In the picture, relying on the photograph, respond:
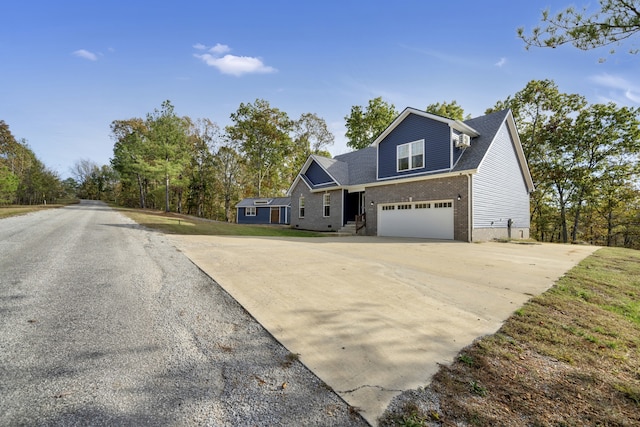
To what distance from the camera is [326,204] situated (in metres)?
19.7

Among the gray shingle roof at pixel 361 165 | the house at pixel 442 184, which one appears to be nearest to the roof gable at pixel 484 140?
the house at pixel 442 184

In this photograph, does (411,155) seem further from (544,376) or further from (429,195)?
(544,376)

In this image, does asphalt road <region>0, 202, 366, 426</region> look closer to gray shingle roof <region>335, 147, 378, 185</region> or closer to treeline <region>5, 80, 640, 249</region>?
gray shingle roof <region>335, 147, 378, 185</region>

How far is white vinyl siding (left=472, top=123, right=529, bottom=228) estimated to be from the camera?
13102mm

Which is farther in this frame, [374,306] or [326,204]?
[326,204]

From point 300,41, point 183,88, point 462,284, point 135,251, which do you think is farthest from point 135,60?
point 462,284

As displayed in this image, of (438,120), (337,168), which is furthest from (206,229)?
(438,120)

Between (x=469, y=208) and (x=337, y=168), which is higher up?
(x=337, y=168)

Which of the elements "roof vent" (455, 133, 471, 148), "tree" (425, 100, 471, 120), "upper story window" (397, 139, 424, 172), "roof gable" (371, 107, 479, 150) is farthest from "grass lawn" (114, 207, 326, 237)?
"tree" (425, 100, 471, 120)

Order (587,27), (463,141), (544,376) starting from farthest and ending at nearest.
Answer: (463,141)
(587,27)
(544,376)

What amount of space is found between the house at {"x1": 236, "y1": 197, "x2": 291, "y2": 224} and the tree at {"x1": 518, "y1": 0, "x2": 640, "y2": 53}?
27087 mm

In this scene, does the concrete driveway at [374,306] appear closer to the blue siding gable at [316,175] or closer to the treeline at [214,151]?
the blue siding gable at [316,175]

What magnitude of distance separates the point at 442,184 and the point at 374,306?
11305 mm

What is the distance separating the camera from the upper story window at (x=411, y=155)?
47.6 feet
